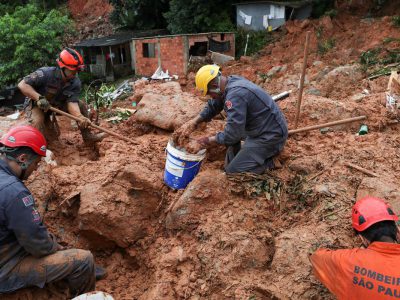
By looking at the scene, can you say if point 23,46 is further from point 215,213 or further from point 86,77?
point 215,213

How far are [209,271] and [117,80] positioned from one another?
16.0 meters

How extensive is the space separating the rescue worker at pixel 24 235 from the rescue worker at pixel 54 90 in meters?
2.37

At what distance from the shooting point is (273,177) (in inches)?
175

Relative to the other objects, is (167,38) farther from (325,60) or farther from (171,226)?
(171,226)

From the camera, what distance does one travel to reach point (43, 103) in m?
5.30

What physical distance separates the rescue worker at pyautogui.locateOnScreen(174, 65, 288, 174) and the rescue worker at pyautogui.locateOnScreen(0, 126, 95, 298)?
6.04 ft

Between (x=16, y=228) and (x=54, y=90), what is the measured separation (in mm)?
3216

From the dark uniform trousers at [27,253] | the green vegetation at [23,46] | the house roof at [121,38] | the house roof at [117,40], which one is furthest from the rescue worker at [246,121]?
the house roof at [117,40]

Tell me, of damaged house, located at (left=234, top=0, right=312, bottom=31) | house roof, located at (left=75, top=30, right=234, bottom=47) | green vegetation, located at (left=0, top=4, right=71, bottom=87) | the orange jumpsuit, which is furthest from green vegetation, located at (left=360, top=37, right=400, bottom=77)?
green vegetation, located at (left=0, top=4, right=71, bottom=87)

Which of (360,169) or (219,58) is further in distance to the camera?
(219,58)

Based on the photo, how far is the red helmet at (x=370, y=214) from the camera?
2.64 m

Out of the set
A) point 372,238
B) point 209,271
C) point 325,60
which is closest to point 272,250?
point 209,271

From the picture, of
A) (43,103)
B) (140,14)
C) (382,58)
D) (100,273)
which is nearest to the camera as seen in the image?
(100,273)

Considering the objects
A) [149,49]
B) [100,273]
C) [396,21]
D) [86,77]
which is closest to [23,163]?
[100,273]
